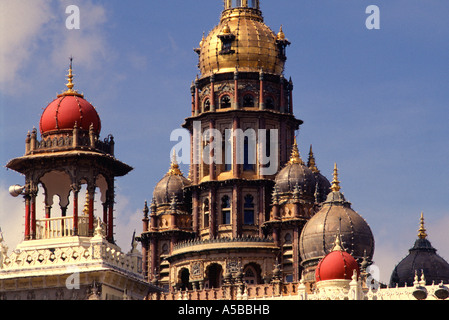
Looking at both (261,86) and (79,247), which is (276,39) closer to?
(261,86)

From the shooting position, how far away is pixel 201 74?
142m

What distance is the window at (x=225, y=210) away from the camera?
138 metres

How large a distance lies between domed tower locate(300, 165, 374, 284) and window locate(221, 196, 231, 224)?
14.0 metres

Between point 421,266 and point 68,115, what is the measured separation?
47164 mm

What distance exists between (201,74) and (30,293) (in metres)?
64.6

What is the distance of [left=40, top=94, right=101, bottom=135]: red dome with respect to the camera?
84.7 metres

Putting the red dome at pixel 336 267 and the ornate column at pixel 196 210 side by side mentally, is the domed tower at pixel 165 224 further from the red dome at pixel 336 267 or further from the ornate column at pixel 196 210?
the red dome at pixel 336 267

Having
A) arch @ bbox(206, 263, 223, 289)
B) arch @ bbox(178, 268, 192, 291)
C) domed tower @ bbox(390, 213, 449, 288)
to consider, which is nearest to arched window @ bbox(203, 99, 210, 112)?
arch @ bbox(178, 268, 192, 291)

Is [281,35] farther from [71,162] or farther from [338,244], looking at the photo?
[71,162]

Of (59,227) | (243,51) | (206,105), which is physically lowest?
(59,227)

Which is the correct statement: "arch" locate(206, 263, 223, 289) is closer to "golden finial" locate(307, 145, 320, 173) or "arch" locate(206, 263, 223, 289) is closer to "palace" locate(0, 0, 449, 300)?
"palace" locate(0, 0, 449, 300)

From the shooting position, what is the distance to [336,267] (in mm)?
102375

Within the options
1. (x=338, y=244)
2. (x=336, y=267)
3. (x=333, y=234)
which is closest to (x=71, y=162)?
(x=336, y=267)
